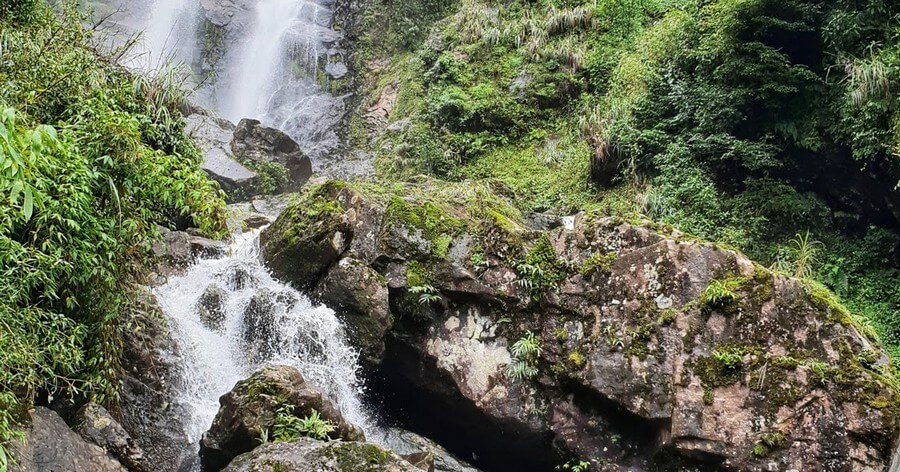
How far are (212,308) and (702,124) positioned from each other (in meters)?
9.66

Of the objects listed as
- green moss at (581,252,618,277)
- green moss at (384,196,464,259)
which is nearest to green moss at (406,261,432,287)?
green moss at (384,196,464,259)

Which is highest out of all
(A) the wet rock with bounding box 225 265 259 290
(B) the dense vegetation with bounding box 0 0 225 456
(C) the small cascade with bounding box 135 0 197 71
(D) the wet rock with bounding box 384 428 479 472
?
(C) the small cascade with bounding box 135 0 197 71

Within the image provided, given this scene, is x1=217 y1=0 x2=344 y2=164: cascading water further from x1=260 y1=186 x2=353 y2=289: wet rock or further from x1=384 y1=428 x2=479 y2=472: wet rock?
x1=384 y1=428 x2=479 y2=472: wet rock

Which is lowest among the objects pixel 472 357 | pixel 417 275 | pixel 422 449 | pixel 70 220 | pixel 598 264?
pixel 422 449

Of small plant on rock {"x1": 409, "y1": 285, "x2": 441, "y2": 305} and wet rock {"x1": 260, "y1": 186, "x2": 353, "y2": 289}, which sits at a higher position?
wet rock {"x1": 260, "y1": 186, "x2": 353, "y2": 289}

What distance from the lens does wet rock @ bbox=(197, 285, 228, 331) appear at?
802 cm

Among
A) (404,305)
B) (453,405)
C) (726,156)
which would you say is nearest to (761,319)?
(453,405)

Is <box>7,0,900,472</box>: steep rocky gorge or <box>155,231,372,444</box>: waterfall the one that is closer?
<box>7,0,900,472</box>: steep rocky gorge

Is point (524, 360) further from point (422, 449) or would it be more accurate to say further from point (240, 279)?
point (240, 279)

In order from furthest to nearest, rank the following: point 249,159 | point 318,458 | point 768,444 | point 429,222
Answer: point 249,159, point 429,222, point 768,444, point 318,458

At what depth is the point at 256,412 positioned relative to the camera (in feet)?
18.8

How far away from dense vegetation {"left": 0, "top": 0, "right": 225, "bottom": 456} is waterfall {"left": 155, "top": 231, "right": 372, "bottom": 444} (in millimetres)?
1398

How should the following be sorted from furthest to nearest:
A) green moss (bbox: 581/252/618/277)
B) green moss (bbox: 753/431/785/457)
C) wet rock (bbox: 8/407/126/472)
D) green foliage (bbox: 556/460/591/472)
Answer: green moss (bbox: 581/252/618/277)
green foliage (bbox: 556/460/591/472)
green moss (bbox: 753/431/785/457)
wet rock (bbox: 8/407/126/472)

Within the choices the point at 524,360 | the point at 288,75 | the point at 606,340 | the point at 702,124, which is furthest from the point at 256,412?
the point at 288,75
